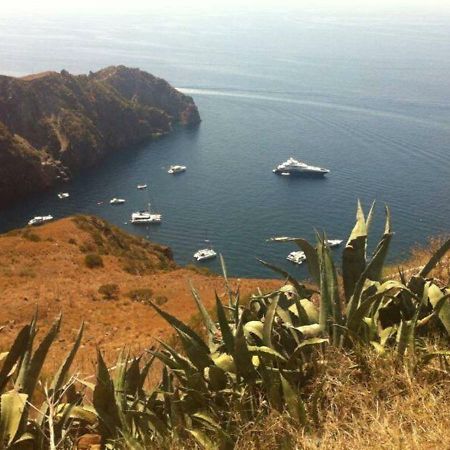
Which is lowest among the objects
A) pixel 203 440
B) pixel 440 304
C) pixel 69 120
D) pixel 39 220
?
pixel 39 220

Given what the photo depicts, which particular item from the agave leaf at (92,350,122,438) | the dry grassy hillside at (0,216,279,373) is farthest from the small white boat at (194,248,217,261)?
the agave leaf at (92,350,122,438)

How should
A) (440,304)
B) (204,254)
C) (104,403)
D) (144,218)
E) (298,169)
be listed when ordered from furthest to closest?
(298,169)
(144,218)
(204,254)
(104,403)
(440,304)

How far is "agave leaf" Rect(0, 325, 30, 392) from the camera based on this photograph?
3396 mm

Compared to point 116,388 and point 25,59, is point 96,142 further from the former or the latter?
point 25,59

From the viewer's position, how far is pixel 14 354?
3.45 m

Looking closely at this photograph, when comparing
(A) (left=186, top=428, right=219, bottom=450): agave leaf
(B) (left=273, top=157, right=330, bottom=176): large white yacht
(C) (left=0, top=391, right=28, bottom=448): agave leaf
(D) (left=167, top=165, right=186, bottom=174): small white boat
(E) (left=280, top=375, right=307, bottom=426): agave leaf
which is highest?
(E) (left=280, top=375, right=307, bottom=426): agave leaf

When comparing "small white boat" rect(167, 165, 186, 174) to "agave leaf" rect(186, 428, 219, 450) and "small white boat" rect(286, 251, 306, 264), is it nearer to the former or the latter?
"small white boat" rect(286, 251, 306, 264)

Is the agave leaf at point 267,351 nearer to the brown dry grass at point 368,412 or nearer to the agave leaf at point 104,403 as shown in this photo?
the brown dry grass at point 368,412

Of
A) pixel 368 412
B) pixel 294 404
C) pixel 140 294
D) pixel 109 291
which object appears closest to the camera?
pixel 368 412

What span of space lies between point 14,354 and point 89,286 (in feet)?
53.3

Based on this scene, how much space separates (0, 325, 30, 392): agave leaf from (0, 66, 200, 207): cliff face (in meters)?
61.8

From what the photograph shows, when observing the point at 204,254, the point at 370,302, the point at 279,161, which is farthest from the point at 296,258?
the point at 370,302

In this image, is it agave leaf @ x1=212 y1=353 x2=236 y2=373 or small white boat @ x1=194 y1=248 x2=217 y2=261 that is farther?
small white boat @ x1=194 y1=248 x2=217 y2=261

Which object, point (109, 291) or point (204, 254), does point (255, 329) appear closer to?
point (109, 291)
